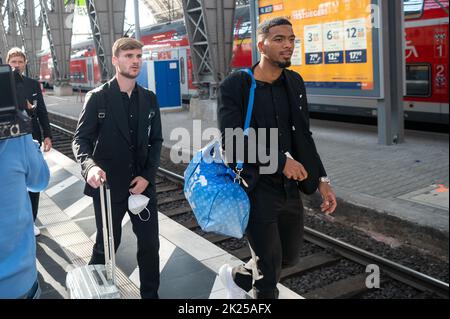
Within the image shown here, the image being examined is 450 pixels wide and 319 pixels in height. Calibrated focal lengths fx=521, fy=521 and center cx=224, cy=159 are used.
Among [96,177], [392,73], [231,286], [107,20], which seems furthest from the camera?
[107,20]

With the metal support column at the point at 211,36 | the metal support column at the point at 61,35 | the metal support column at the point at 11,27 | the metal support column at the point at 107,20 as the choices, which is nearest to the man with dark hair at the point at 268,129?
the metal support column at the point at 211,36

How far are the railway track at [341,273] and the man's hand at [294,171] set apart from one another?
66.0 inches

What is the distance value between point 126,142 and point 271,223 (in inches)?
47.6

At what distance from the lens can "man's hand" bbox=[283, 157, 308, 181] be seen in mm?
2848

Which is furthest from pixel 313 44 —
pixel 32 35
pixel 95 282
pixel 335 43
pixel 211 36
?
pixel 32 35

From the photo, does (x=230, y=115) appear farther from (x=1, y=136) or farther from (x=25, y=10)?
(x=25, y=10)

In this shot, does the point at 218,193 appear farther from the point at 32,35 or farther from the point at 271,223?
the point at 32,35

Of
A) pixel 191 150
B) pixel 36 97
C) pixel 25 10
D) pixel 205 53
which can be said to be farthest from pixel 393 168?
pixel 25 10

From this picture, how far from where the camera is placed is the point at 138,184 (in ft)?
Answer: 11.8

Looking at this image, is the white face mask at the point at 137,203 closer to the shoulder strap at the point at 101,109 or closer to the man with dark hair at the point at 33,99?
the shoulder strap at the point at 101,109

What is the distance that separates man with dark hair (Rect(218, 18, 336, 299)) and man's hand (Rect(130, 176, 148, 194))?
35.2 inches

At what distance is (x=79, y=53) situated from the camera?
1305 inches

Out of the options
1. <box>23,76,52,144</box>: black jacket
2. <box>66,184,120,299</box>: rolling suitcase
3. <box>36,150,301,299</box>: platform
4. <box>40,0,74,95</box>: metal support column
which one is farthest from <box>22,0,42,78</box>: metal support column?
<box>66,184,120,299</box>: rolling suitcase
